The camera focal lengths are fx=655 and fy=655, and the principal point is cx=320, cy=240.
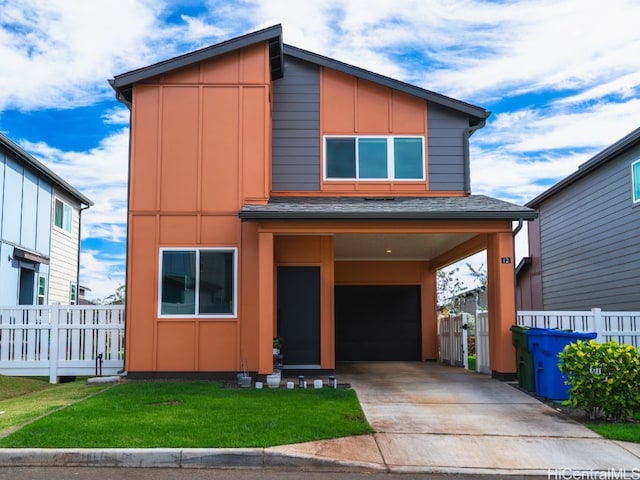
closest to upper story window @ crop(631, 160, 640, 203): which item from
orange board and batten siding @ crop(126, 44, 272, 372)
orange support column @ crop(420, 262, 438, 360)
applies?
orange support column @ crop(420, 262, 438, 360)

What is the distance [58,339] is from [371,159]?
24.4ft

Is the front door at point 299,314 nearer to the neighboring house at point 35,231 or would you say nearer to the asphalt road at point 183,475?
the asphalt road at point 183,475

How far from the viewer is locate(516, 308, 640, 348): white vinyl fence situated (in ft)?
40.6

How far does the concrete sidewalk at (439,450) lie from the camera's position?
677cm

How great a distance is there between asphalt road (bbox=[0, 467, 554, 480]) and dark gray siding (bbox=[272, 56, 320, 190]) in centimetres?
808

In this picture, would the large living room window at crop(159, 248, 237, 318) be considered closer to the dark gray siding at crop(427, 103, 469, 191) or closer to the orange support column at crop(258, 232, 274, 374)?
the orange support column at crop(258, 232, 274, 374)

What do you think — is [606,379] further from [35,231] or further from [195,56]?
[35,231]

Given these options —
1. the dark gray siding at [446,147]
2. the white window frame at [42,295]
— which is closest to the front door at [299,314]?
the dark gray siding at [446,147]

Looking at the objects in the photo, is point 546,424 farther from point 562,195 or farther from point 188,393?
point 562,195

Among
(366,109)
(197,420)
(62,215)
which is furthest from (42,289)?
(197,420)

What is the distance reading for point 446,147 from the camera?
1416cm

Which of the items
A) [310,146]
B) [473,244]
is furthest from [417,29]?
[473,244]

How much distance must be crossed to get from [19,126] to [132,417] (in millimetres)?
17364

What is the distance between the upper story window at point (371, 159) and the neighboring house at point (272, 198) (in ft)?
0.08
